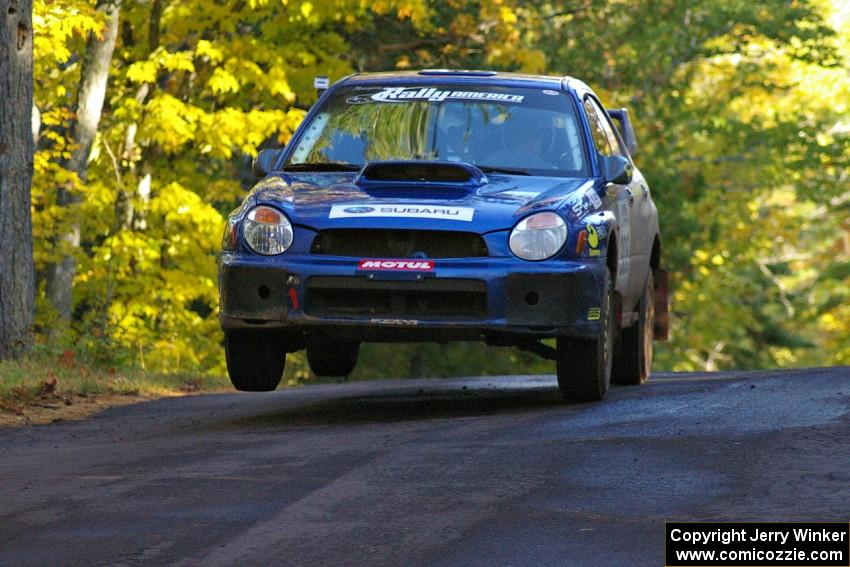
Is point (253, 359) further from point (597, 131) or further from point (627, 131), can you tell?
point (627, 131)

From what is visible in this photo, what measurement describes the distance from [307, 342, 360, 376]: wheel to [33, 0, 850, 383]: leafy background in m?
2.66

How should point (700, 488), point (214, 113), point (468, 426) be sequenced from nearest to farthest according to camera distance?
point (700, 488) → point (468, 426) → point (214, 113)

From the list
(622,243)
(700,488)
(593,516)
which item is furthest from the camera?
(622,243)

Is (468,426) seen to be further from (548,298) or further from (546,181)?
(546,181)

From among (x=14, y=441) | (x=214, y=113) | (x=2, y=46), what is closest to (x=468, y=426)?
(x=14, y=441)

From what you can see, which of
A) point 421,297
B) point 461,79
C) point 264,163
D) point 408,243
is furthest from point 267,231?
point 461,79

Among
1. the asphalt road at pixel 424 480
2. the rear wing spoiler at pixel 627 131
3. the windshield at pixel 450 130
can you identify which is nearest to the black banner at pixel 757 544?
the asphalt road at pixel 424 480

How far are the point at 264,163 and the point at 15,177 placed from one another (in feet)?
15.8

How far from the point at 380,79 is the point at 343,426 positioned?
276 cm

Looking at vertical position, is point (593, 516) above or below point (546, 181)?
below

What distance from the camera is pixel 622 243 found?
11.1m

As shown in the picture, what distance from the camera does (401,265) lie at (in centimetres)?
956

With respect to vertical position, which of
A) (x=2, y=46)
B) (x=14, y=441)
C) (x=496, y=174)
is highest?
(x=2, y=46)

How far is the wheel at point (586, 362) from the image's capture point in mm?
10094
